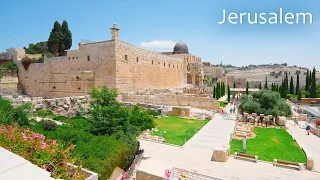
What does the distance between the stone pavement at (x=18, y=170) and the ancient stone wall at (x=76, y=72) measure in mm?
15094

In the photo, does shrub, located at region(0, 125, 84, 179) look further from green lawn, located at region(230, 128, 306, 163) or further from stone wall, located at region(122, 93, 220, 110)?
stone wall, located at region(122, 93, 220, 110)

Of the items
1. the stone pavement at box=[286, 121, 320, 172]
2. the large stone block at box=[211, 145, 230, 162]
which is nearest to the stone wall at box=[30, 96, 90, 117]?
the large stone block at box=[211, 145, 230, 162]

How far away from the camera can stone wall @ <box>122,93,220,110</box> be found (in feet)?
58.5

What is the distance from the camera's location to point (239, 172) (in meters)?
6.98

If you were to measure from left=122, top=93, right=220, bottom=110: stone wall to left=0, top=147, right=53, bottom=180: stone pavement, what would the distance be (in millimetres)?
14515

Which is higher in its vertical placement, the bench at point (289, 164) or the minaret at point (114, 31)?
the minaret at point (114, 31)

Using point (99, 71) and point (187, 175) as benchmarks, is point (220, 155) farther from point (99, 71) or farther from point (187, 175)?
point (99, 71)

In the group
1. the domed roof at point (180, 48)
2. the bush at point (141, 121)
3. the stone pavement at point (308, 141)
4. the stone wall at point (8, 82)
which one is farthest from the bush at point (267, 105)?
the stone wall at point (8, 82)

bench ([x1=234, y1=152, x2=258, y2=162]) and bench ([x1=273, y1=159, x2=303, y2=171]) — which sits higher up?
bench ([x1=234, y1=152, x2=258, y2=162])

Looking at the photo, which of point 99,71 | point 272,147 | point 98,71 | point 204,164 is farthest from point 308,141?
point 98,71

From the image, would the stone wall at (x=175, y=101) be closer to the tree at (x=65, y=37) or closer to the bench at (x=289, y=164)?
the bench at (x=289, y=164)

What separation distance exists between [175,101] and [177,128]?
5.71m

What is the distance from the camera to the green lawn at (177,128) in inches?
412

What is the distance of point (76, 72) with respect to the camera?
805 inches
